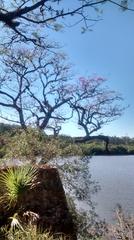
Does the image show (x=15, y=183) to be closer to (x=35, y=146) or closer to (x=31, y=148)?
(x=31, y=148)

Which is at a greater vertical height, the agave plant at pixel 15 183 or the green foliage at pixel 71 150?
the green foliage at pixel 71 150

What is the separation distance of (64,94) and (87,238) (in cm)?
1091

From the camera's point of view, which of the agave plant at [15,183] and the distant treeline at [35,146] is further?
the distant treeline at [35,146]

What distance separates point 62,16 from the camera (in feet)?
33.8

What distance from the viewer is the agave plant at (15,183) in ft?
30.3

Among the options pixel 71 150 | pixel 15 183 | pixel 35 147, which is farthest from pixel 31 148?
pixel 15 183

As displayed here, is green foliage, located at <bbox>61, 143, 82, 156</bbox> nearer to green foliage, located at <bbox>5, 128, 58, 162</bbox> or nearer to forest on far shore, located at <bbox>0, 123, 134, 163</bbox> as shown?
forest on far shore, located at <bbox>0, 123, 134, 163</bbox>

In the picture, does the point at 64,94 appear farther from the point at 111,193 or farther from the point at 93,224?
the point at 93,224

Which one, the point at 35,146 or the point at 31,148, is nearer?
the point at 31,148

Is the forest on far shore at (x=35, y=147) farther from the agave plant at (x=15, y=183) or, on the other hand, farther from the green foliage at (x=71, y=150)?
the agave plant at (x=15, y=183)

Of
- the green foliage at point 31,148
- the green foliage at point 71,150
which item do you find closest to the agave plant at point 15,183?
the green foliage at point 31,148

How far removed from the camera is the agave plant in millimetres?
9250

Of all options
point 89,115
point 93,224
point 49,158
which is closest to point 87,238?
point 93,224

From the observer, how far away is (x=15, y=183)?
920cm
